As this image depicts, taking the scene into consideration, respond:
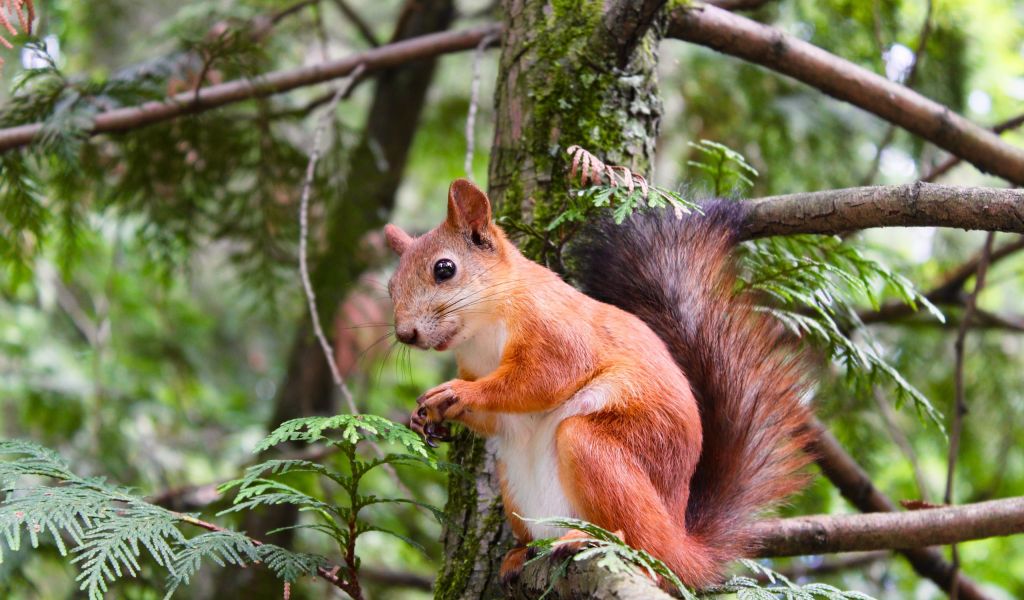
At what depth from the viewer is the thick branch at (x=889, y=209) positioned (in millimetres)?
1511

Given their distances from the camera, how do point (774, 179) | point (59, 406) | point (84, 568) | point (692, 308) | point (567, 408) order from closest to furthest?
point (84, 568) → point (567, 408) → point (692, 308) → point (774, 179) → point (59, 406)

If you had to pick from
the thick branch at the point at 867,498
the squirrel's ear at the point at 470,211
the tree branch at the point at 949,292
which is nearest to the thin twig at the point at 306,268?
the squirrel's ear at the point at 470,211

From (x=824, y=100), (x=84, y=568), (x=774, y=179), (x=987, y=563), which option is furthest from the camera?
(x=987, y=563)

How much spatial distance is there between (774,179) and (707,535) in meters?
2.12

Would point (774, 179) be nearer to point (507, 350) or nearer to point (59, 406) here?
point (507, 350)

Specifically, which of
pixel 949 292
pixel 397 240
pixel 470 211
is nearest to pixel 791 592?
pixel 470 211

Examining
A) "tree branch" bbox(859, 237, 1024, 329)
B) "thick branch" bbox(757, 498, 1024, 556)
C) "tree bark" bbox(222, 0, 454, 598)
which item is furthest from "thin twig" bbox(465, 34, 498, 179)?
"tree branch" bbox(859, 237, 1024, 329)

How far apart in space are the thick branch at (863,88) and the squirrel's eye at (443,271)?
2.78 ft

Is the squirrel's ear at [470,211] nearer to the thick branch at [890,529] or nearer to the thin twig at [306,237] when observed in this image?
the thin twig at [306,237]

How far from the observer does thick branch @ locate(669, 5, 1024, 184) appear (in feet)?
7.27

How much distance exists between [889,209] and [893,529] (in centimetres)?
71

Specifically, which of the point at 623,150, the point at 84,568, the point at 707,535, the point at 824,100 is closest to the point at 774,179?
the point at 824,100

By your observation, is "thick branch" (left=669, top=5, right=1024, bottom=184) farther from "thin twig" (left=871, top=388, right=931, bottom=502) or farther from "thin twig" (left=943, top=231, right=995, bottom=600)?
"thin twig" (left=871, top=388, right=931, bottom=502)

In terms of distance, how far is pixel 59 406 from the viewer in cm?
422
